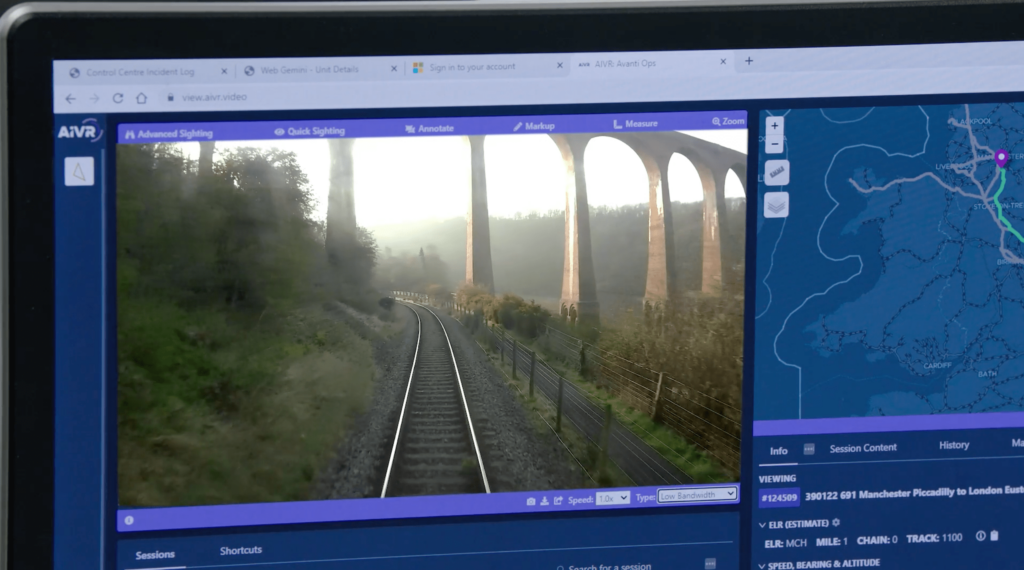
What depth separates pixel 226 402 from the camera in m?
1.09

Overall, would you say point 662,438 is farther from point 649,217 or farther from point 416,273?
point 416,273

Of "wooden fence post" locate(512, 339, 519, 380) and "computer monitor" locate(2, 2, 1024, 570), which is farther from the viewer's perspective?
"wooden fence post" locate(512, 339, 519, 380)

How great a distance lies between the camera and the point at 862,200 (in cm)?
112

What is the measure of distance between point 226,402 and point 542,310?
1.96ft

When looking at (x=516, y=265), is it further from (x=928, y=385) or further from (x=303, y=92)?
(x=928, y=385)

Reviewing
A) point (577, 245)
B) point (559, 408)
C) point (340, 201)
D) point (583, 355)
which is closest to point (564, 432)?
point (559, 408)

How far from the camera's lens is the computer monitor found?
1.07 meters

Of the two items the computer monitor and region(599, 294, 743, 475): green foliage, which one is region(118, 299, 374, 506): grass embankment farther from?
region(599, 294, 743, 475): green foliage

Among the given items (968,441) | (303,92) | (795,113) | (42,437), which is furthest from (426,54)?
(968,441)

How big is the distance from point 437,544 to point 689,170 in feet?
2.71

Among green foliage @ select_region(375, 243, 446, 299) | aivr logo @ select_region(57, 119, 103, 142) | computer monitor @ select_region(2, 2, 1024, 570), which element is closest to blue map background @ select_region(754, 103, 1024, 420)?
computer monitor @ select_region(2, 2, 1024, 570)

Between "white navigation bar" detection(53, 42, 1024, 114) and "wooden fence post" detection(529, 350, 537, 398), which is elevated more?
"white navigation bar" detection(53, 42, 1024, 114)

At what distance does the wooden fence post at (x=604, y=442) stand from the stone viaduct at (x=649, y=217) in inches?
7.1

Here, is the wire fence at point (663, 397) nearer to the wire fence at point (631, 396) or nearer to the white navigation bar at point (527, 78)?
the wire fence at point (631, 396)
